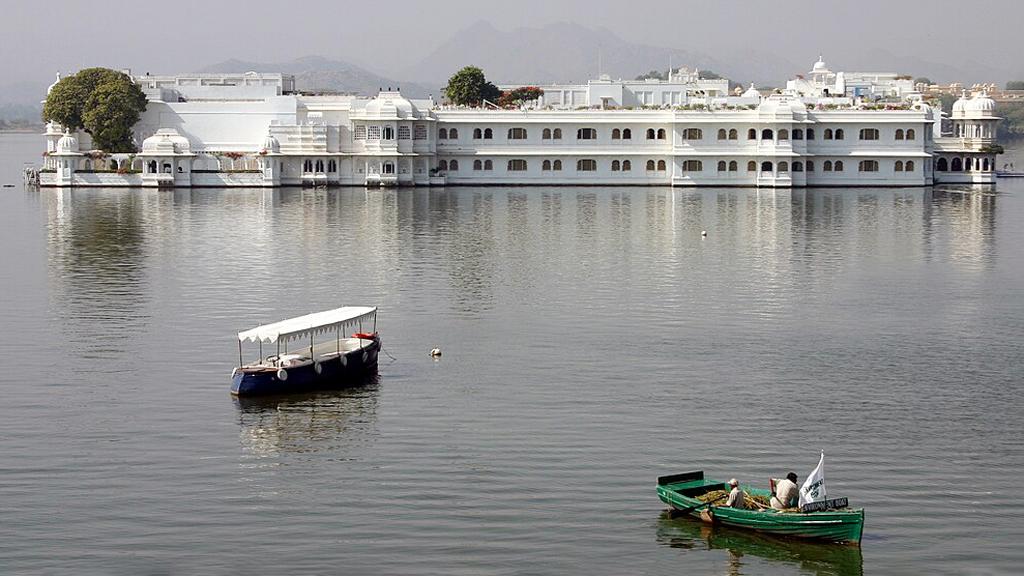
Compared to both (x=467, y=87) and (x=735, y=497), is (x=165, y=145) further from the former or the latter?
(x=735, y=497)

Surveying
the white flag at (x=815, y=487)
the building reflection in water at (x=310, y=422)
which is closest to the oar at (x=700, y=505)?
the white flag at (x=815, y=487)

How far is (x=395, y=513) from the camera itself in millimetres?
19078

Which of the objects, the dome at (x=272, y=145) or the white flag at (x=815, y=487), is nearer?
the white flag at (x=815, y=487)

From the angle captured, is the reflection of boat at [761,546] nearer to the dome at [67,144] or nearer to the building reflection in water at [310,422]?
the building reflection in water at [310,422]

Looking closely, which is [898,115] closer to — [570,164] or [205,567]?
[570,164]

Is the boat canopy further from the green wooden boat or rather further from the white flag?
the white flag

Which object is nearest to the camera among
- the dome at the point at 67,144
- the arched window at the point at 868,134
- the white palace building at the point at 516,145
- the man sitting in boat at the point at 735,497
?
the man sitting in boat at the point at 735,497

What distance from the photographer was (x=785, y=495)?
18438 millimetres

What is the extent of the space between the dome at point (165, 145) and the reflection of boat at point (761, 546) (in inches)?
2590

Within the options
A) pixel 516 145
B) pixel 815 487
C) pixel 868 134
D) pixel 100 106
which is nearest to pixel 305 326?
pixel 815 487

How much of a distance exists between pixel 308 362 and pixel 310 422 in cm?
224

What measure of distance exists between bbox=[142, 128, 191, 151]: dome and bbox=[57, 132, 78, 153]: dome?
410cm

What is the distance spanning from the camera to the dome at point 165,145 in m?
80.4

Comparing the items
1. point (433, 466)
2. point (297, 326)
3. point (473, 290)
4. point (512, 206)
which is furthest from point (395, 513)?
point (512, 206)
